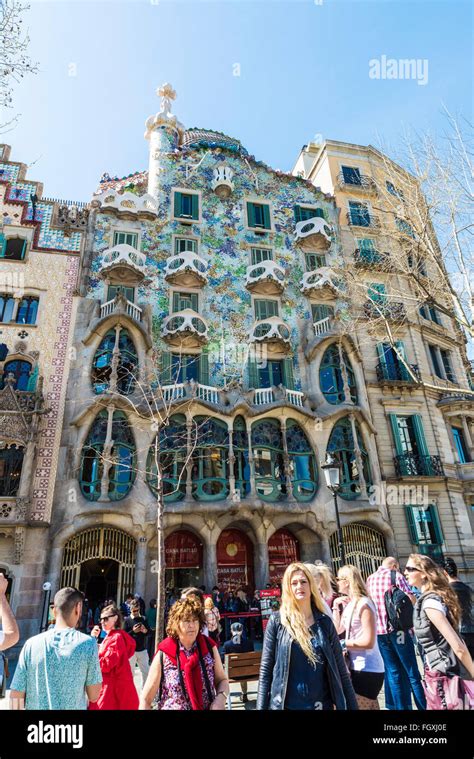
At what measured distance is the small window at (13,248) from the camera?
730 inches

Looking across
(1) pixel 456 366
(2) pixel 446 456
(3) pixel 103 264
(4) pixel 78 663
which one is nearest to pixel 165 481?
(3) pixel 103 264

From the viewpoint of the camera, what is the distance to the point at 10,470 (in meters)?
14.6

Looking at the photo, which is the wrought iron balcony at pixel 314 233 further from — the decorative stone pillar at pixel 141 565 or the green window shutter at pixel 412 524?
the decorative stone pillar at pixel 141 565

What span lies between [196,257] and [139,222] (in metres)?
3.42

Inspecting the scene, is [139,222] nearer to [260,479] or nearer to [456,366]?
[260,479]

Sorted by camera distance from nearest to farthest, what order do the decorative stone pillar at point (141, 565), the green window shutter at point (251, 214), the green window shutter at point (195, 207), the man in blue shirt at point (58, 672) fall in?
the man in blue shirt at point (58, 672) → the decorative stone pillar at point (141, 565) → the green window shutter at point (195, 207) → the green window shutter at point (251, 214)

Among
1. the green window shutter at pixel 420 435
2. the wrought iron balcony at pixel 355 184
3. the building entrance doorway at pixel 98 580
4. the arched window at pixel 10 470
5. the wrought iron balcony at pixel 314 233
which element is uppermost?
the wrought iron balcony at pixel 355 184

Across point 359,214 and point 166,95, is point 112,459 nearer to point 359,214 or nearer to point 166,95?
point 359,214

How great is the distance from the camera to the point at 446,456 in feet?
62.0

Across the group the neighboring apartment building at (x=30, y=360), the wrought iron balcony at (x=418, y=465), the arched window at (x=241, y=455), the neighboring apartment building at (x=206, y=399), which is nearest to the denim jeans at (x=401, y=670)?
the neighboring apartment building at (x=206, y=399)

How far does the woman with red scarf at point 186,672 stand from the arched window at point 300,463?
1314 cm

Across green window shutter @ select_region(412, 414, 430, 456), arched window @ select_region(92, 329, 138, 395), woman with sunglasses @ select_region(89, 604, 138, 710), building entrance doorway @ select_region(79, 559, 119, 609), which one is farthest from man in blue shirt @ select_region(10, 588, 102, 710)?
green window shutter @ select_region(412, 414, 430, 456)
